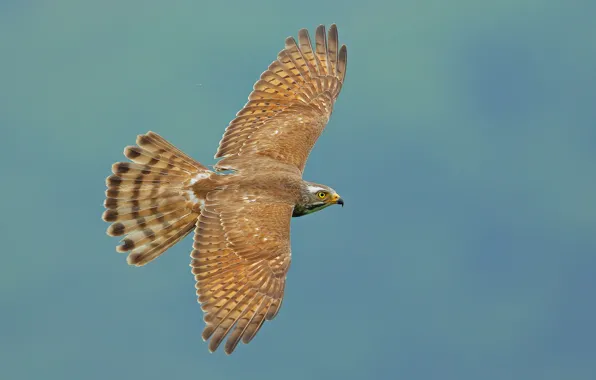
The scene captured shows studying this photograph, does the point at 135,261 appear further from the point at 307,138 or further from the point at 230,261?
the point at 307,138

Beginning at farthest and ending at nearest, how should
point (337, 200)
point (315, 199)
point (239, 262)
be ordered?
point (337, 200)
point (315, 199)
point (239, 262)

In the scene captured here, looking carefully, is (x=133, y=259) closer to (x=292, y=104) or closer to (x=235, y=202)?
(x=235, y=202)


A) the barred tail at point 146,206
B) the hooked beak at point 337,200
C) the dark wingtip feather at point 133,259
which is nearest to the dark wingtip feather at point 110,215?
the barred tail at point 146,206

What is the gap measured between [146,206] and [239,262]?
6.82ft

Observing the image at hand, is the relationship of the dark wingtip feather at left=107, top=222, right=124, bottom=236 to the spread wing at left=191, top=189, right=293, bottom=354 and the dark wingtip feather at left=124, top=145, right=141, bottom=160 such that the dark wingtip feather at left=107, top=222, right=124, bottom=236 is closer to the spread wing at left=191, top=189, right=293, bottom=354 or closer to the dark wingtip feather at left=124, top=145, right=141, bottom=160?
the dark wingtip feather at left=124, top=145, right=141, bottom=160

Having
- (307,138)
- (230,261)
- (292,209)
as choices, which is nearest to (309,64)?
(307,138)

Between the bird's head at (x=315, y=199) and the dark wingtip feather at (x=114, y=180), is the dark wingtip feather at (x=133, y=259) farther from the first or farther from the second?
the bird's head at (x=315, y=199)

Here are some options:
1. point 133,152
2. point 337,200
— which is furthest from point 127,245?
point 337,200

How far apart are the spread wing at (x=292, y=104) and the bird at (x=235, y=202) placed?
23mm

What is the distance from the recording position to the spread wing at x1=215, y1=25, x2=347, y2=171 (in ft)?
61.1

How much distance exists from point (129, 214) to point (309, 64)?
5030 mm

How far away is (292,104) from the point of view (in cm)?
1967

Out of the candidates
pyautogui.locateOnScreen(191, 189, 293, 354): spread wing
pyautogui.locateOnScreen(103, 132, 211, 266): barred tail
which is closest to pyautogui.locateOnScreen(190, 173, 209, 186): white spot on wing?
pyautogui.locateOnScreen(103, 132, 211, 266): barred tail

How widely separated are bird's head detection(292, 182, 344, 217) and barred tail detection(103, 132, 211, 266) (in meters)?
→ 1.53
